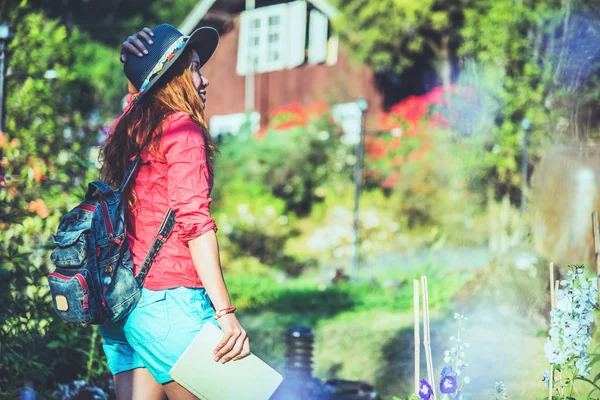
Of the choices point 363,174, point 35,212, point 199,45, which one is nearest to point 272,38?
point 363,174

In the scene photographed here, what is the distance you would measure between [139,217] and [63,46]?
6.47m

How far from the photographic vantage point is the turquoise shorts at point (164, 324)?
7.65ft

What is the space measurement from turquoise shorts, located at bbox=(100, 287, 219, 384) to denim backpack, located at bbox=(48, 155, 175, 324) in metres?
0.05

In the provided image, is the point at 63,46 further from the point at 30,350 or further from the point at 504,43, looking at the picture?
the point at 504,43

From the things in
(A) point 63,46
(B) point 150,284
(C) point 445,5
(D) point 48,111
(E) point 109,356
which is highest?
(C) point 445,5

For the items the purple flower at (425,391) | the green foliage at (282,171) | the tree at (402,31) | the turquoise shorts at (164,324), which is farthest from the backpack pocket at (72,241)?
the tree at (402,31)

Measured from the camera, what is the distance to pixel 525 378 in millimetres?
4426

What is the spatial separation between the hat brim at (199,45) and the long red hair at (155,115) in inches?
1.3

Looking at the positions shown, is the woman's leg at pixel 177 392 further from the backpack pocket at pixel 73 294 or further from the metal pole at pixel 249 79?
the metal pole at pixel 249 79

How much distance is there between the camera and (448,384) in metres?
2.61

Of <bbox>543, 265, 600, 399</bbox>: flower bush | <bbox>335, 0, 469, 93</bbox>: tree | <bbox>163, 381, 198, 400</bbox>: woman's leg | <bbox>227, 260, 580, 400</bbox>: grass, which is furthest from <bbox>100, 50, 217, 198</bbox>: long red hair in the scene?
<bbox>335, 0, 469, 93</bbox>: tree

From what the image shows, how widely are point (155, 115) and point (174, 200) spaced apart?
0.97ft

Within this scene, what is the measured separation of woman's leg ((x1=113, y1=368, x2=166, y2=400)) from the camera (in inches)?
97.0

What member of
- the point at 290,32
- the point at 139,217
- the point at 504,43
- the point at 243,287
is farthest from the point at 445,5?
Answer: the point at 139,217
